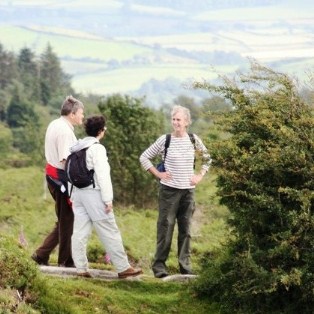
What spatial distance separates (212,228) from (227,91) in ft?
60.6

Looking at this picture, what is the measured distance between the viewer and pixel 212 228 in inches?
1097

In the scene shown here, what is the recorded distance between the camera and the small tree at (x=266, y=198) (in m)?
8.34

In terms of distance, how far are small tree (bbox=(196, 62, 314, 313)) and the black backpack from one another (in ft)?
5.27

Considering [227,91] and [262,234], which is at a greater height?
[227,91]

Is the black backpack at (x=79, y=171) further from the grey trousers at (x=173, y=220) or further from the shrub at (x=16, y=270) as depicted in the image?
the grey trousers at (x=173, y=220)

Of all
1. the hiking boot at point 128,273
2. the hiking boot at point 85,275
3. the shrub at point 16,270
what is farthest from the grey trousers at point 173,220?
the shrub at point 16,270

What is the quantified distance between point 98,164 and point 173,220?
7.06 ft

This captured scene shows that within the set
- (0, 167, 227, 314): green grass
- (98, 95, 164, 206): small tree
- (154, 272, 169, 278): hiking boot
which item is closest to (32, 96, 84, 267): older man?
(0, 167, 227, 314): green grass

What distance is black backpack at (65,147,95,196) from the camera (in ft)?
29.8

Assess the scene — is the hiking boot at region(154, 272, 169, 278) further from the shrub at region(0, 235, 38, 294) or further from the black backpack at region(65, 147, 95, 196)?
the shrub at region(0, 235, 38, 294)

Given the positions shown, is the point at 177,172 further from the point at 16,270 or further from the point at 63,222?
the point at 16,270

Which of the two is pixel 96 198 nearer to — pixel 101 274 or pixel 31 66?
pixel 101 274

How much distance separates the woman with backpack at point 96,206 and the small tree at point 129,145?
89.5ft

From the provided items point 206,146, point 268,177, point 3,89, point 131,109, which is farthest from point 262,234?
point 3,89
